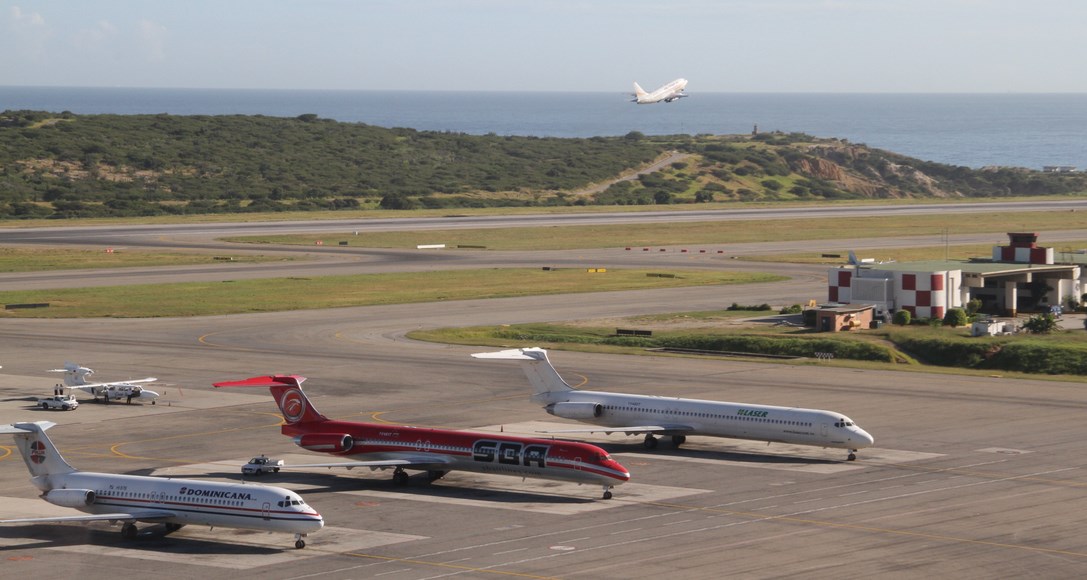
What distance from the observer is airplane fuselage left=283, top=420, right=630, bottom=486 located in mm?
56094

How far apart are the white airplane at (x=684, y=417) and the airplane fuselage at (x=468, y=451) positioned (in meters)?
6.09

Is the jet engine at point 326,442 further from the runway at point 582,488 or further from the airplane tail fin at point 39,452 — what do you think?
the airplane tail fin at point 39,452

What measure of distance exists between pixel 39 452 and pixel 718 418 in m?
31.2

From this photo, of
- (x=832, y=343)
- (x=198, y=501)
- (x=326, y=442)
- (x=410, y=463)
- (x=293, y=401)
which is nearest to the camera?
(x=198, y=501)

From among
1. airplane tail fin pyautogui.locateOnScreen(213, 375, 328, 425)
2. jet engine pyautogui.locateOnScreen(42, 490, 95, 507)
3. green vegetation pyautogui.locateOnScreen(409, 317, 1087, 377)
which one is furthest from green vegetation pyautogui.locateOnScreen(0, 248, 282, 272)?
jet engine pyautogui.locateOnScreen(42, 490, 95, 507)

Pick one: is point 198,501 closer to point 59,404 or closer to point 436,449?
point 436,449

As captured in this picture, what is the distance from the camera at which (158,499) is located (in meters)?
49.5

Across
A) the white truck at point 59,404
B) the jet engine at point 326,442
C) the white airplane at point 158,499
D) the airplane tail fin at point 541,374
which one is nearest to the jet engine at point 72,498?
the white airplane at point 158,499

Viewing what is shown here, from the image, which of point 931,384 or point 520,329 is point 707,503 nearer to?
point 931,384

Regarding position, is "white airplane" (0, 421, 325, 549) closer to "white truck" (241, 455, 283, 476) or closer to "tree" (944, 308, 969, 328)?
"white truck" (241, 455, 283, 476)

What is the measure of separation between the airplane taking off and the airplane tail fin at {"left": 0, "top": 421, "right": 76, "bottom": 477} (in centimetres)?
904

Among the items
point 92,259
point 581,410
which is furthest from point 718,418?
point 92,259

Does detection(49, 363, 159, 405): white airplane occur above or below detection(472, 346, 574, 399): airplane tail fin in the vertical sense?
below

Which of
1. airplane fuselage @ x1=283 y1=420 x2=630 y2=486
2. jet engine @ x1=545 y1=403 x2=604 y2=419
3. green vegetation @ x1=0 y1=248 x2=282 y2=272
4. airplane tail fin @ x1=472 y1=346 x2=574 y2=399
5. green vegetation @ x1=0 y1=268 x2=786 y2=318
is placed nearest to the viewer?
airplane fuselage @ x1=283 y1=420 x2=630 y2=486
